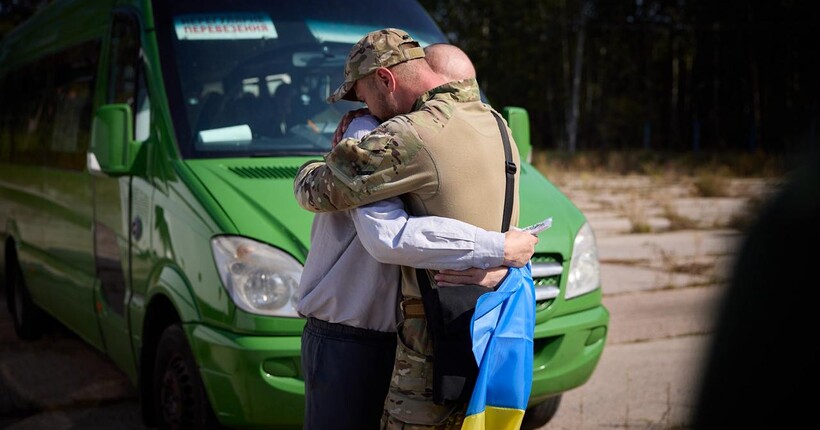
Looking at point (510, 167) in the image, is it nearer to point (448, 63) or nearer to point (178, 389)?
point (448, 63)

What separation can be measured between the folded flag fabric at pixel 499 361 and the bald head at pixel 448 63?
1.96 feet

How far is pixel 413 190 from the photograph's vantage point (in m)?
2.69

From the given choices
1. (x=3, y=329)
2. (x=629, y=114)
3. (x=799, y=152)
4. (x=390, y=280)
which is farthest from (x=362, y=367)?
(x=629, y=114)

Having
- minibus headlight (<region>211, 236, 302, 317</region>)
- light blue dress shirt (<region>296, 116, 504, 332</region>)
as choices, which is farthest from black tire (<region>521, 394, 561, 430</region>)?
light blue dress shirt (<region>296, 116, 504, 332</region>)

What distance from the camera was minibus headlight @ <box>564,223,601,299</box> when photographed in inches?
183

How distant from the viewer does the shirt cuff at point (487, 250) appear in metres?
2.70

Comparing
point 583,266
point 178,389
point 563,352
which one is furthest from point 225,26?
point 563,352

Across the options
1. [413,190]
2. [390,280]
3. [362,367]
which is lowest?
[362,367]

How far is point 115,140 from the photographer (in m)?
4.66

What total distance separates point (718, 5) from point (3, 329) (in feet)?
140

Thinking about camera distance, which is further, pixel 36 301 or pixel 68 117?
pixel 36 301

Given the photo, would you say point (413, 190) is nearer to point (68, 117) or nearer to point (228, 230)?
point (228, 230)

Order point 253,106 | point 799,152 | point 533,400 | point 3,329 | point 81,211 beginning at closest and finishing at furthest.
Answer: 1. point 799,152
2. point 533,400
3. point 253,106
4. point 81,211
5. point 3,329

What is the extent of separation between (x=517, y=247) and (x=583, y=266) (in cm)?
202
